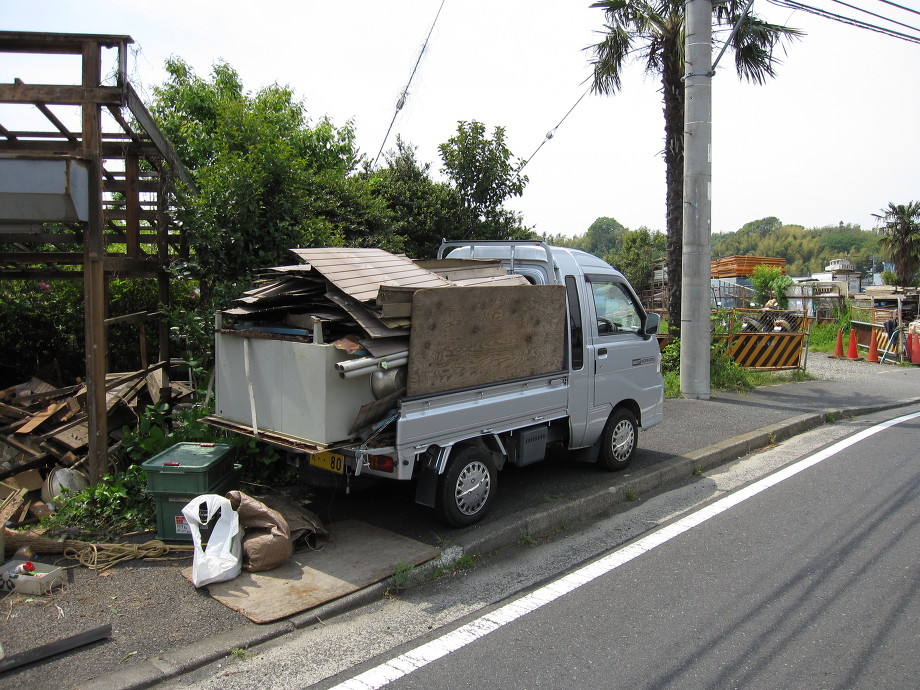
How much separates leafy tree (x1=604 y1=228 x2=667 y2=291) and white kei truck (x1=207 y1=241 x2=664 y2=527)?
3452 cm

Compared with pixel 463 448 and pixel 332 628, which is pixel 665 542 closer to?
pixel 463 448

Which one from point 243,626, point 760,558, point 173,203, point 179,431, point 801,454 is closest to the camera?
point 243,626

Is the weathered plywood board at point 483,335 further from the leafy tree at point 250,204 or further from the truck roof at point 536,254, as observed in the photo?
the leafy tree at point 250,204

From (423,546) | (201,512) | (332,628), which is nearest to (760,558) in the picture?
(423,546)

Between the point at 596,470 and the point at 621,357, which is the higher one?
the point at 621,357

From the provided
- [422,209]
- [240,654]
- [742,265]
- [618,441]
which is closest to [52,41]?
[240,654]

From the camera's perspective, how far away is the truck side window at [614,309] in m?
6.46

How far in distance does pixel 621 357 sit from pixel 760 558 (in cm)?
229

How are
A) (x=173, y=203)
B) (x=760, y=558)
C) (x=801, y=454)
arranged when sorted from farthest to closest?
(x=801, y=454) → (x=173, y=203) → (x=760, y=558)

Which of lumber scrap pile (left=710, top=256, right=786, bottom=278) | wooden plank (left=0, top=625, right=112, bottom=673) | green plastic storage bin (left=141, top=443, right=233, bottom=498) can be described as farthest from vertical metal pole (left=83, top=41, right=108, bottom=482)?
lumber scrap pile (left=710, top=256, right=786, bottom=278)

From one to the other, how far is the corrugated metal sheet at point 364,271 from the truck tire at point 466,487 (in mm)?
1328

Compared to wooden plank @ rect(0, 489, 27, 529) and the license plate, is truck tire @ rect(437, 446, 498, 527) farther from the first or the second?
wooden plank @ rect(0, 489, 27, 529)

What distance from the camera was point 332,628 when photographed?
388 cm

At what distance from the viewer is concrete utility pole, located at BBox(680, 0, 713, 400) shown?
10656 mm
